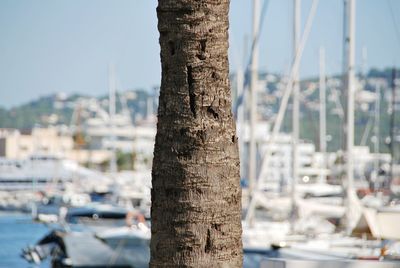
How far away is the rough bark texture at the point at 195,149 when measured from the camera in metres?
7.04

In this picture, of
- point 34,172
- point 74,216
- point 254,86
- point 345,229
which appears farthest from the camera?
point 34,172

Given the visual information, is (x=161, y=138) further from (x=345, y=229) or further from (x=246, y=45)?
(x=246, y=45)

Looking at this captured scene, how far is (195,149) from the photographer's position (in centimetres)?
707

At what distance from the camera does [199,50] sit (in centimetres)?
715

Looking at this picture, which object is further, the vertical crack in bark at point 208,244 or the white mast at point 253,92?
the white mast at point 253,92

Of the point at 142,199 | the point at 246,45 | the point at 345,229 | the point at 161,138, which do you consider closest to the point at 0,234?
the point at 142,199

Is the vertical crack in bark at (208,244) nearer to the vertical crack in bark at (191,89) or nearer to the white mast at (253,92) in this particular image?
the vertical crack in bark at (191,89)

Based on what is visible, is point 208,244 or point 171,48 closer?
point 208,244

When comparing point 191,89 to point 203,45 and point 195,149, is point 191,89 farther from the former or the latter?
point 195,149

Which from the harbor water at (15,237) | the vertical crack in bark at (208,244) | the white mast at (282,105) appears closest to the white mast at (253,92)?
the white mast at (282,105)

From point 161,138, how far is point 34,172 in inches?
4398

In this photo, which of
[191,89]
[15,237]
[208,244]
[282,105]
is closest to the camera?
[208,244]

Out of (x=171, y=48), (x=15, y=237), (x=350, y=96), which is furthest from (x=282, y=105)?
(x=15, y=237)

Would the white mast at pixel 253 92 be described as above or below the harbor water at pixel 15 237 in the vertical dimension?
above
